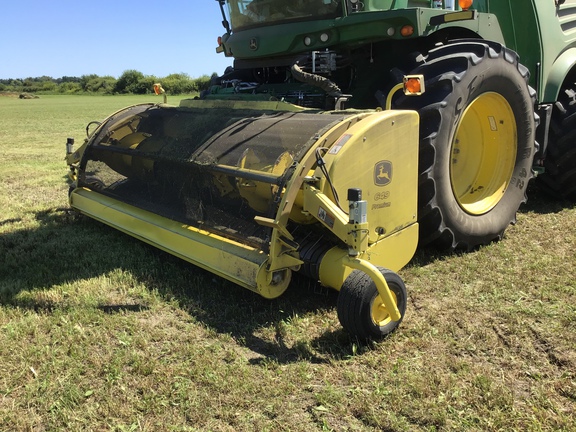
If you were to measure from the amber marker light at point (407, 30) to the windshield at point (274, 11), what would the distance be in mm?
538

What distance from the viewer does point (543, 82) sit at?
476cm

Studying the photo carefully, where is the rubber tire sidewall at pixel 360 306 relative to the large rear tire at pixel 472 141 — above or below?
below

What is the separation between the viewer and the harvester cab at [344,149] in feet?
9.11

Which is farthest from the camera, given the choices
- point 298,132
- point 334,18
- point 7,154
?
point 7,154

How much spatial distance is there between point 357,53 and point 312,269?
2006 mm

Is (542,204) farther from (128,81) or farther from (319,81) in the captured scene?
(128,81)

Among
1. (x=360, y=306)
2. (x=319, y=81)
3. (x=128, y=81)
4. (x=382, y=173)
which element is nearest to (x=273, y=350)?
(x=360, y=306)

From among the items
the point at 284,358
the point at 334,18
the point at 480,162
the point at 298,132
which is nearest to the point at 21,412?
the point at 284,358

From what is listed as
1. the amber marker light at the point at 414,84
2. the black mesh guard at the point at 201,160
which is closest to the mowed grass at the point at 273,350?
the black mesh guard at the point at 201,160

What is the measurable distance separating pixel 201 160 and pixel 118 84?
6464cm

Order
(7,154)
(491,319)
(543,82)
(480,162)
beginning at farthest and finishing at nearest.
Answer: (7,154)
(543,82)
(480,162)
(491,319)

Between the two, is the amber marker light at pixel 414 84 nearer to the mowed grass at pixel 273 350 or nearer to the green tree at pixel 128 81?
the mowed grass at pixel 273 350

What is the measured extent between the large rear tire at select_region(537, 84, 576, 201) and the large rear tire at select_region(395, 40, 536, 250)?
890 mm

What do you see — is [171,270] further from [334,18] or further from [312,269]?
[334,18]
